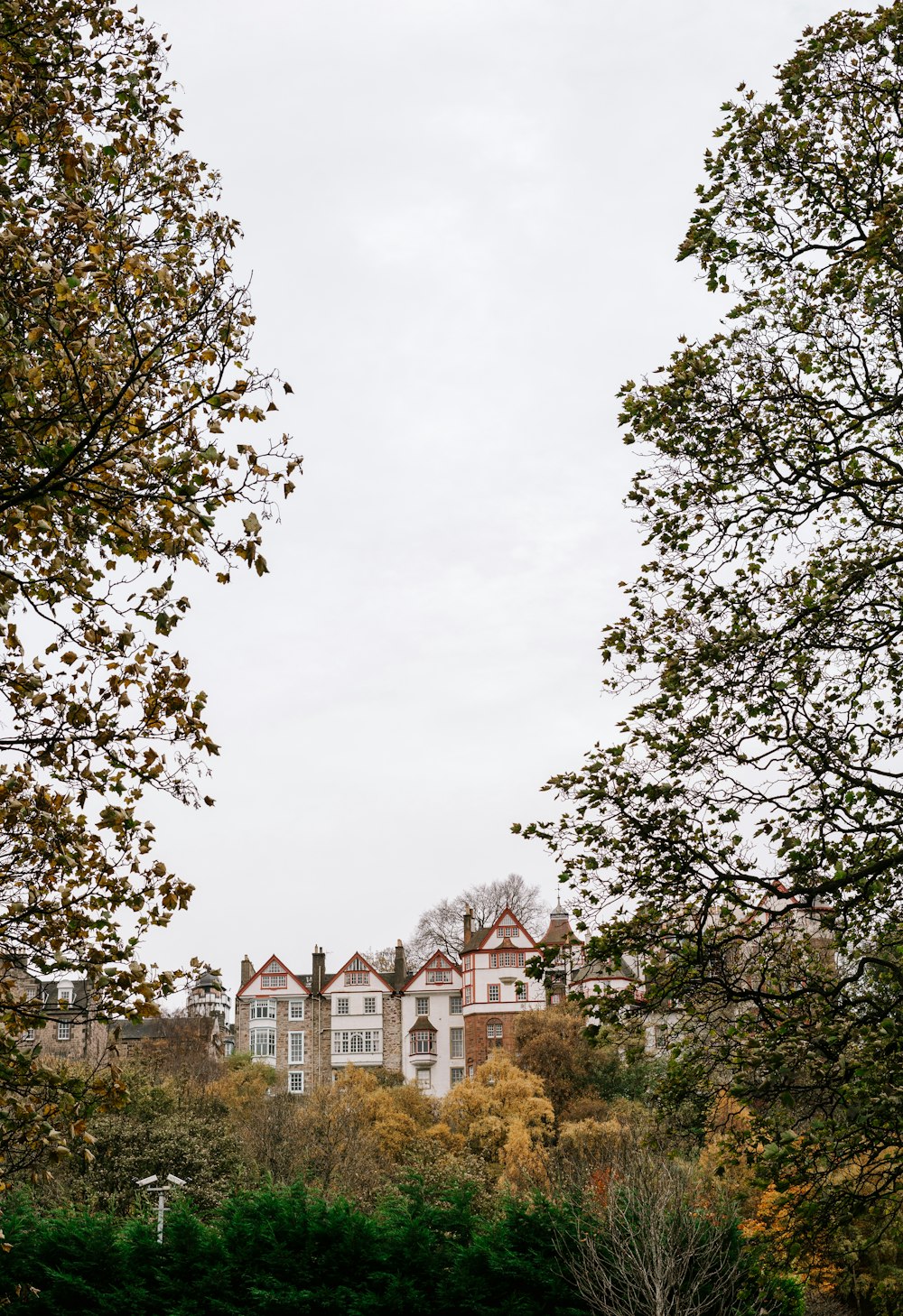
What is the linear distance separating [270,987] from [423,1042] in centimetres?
912

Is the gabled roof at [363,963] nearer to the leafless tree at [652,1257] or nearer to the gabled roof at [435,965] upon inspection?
the gabled roof at [435,965]

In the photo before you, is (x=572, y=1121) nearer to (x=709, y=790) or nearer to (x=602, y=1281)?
(x=602, y=1281)

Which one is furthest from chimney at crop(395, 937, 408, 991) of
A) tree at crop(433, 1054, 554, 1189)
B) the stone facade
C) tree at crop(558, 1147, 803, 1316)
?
tree at crop(558, 1147, 803, 1316)

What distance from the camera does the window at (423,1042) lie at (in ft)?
200

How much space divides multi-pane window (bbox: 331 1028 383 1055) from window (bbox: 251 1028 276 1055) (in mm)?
3291

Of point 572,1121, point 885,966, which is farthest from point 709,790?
point 572,1121

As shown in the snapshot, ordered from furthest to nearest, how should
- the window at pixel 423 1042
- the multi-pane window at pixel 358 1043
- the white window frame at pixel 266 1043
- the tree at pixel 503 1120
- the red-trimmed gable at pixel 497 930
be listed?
the white window frame at pixel 266 1043 → the multi-pane window at pixel 358 1043 → the window at pixel 423 1042 → the red-trimmed gable at pixel 497 930 → the tree at pixel 503 1120

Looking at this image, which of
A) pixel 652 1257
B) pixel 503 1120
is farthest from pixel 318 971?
pixel 652 1257

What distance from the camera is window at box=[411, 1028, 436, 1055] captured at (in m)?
60.9

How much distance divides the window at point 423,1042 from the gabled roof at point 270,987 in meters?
6.60

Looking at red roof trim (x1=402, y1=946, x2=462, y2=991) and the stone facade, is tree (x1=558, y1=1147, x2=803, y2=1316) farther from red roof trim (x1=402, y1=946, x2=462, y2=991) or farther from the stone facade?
red roof trim (x1=402, y1=946, x2=462, y2=991)

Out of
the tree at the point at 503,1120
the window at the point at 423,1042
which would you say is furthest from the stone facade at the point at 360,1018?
the tree at the point at 503,1120

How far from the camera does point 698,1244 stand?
16.0 meters

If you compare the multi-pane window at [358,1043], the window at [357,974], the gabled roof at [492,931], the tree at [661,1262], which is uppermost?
the gabled roof at [492,931]
